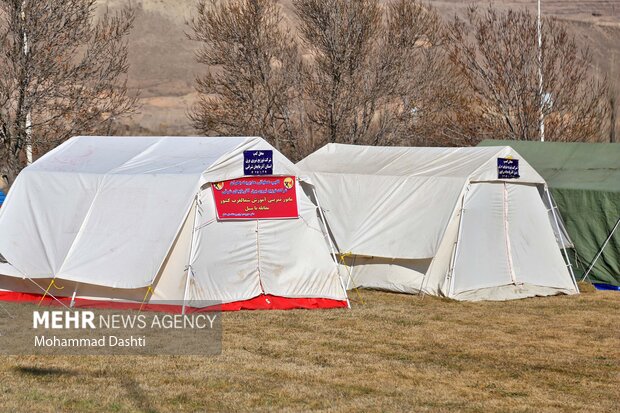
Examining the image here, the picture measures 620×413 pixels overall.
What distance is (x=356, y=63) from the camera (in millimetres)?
30359

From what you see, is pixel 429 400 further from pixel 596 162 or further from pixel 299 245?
pixel 596 162

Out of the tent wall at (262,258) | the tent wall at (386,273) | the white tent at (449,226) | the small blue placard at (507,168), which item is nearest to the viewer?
the tent wall at (262,258)

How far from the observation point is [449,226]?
666 inches

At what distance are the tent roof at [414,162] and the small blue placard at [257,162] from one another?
3.29 meters

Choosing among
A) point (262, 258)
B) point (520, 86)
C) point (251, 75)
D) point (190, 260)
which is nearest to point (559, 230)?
point (262, 258)

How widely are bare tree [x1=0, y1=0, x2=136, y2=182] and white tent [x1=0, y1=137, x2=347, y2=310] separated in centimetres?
769

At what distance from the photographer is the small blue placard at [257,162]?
1519cm

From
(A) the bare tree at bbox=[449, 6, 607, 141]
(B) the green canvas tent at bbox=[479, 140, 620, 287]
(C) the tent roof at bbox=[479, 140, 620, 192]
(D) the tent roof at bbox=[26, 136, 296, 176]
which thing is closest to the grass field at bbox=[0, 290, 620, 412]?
(D) the tent roof at bbox=[26, 136, 296, 176]

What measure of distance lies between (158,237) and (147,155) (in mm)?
1867

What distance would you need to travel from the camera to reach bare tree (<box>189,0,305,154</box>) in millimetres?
31797

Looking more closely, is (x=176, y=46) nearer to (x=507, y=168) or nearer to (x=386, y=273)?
(x=507, y=168)

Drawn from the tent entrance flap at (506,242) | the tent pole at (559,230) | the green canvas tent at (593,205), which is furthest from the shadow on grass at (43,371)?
the green canvas tent at (593,205)

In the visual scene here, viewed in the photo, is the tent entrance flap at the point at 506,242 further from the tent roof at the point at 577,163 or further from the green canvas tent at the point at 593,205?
the tent roof at the point at 577,163

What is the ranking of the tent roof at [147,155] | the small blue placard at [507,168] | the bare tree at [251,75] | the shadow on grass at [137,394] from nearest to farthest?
the shadow on grass at [137,394]
the tent roof at [147,155]
the small blue placard at [507,168]
the bare tree at [251,75]
